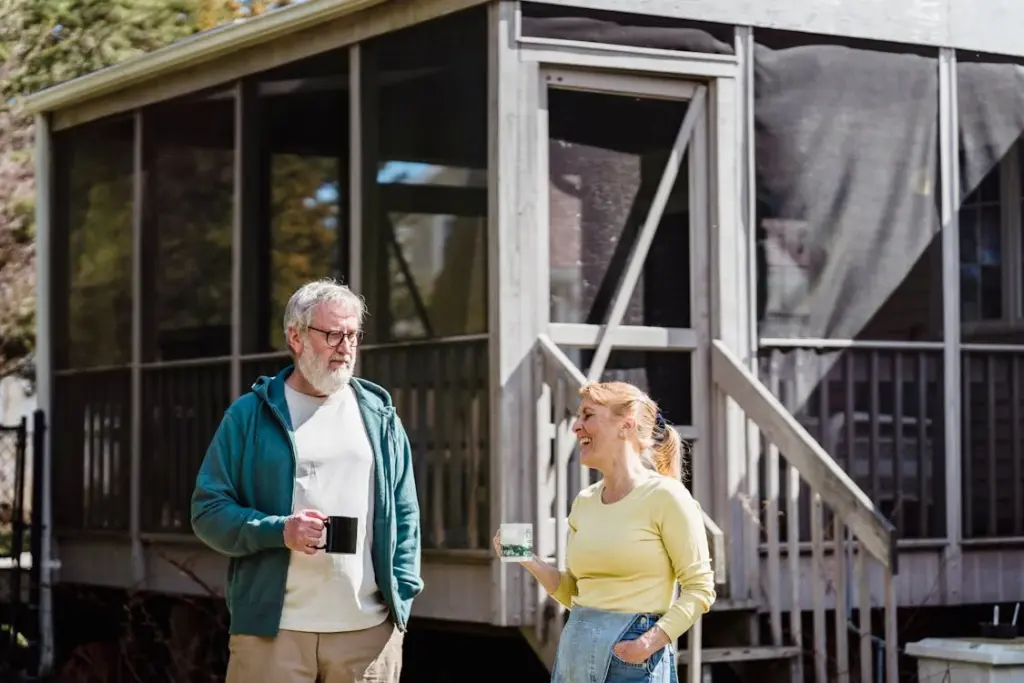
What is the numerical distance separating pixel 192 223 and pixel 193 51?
3.35 feet

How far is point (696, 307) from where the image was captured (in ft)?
30.1

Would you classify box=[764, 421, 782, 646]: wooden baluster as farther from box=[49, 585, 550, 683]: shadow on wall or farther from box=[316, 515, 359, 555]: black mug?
box=[316, 515, 359, 555]: black mug

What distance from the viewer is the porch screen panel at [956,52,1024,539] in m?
9.86

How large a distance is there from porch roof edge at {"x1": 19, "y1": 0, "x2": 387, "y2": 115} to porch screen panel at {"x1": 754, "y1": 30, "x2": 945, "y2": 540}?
218cm

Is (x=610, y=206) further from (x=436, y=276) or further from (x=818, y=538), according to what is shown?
(x=818, y=538)

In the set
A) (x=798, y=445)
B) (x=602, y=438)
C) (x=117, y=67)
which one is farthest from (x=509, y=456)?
(x=117, y=67)

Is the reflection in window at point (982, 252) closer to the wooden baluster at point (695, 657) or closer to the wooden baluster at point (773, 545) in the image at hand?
the wooden baluster at point (773, 545)

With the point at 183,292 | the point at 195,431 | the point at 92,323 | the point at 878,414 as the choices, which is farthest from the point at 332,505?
the point at 92,323

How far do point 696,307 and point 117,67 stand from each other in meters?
4.29

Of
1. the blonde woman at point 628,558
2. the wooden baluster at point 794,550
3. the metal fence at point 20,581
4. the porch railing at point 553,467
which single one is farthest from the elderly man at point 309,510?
the metal fence at point 20,581

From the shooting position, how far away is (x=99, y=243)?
12188mm

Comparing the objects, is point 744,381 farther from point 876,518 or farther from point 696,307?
point 876,518

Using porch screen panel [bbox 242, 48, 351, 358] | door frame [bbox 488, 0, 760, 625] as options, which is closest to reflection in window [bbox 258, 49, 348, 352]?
porch screen panel [bbox 242, 48, 351, 358]

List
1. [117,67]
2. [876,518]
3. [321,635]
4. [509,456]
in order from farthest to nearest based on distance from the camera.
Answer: [117,67] < [509,456] < [876,518] < [321,635]
